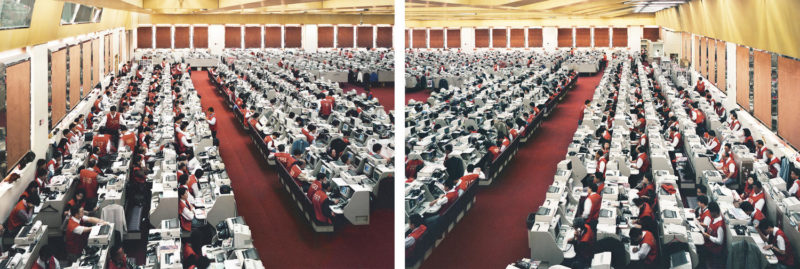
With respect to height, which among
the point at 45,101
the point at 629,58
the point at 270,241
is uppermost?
the point at 629,58

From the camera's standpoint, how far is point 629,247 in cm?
923

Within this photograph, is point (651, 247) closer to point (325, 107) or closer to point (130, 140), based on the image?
point (130, 140)

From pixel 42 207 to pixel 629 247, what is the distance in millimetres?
Answer: 8402

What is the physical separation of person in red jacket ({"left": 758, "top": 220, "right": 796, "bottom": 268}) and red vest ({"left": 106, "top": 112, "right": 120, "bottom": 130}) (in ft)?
45.9

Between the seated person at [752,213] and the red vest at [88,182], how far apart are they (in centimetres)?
1005

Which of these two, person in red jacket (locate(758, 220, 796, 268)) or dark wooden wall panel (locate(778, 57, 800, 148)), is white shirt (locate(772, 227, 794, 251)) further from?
dark wooden wall panel (locate(778, 57, 800, 148))

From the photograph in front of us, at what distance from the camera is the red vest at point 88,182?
11906 millimetres

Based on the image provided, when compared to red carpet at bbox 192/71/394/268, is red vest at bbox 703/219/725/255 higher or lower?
higher

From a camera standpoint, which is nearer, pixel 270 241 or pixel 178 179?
pixel 270 241

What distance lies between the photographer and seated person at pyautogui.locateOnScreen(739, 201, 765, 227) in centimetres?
873

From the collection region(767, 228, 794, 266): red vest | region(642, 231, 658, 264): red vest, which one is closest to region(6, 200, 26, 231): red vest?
region(642, 231, 658, 264): red vest

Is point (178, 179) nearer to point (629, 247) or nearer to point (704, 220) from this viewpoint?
point (629, 247)

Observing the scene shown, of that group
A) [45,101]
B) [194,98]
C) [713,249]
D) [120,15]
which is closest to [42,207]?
[45,101]

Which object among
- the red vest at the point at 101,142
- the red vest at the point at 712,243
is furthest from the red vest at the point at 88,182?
the red vest at the point at 712,243
